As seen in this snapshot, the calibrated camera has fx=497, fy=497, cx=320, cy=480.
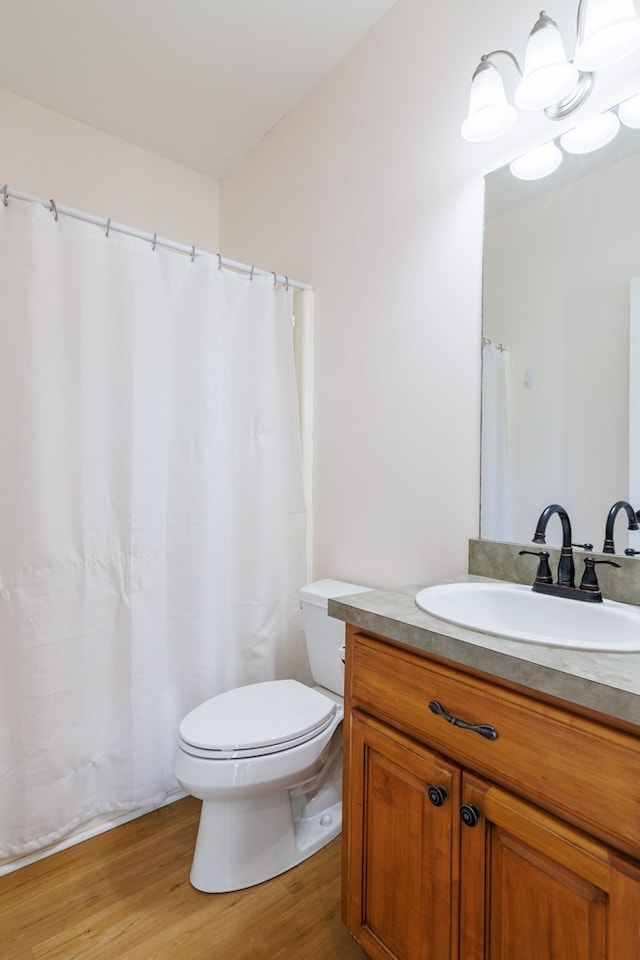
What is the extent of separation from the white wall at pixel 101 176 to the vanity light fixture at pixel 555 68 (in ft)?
5.41

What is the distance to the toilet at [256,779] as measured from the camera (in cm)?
129

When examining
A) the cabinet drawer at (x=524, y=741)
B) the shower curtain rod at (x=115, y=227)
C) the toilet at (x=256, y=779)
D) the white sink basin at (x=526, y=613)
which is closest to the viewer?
the cabinet drawer at (x=524, y=741)

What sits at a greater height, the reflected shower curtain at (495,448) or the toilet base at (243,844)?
the reflected shower curtain at (495,448)

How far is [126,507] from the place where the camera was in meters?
1.62

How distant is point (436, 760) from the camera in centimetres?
91

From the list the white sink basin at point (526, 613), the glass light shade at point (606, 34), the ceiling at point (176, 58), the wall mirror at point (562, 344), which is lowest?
the white sink basin at point (526, 613)

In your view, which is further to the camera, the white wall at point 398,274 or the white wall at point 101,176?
the white wall at point 101,176

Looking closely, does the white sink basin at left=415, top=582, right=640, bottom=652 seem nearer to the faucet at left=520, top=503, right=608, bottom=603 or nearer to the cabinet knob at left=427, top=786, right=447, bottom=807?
the faucet at left=520, top=503, right=608, bottom=603

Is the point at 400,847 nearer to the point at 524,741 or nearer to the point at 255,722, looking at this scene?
the point at 524,741

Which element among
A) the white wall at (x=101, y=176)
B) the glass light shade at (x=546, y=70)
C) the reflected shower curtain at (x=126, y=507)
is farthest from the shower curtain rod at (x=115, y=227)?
the glass light shade at (x=546, y=70)

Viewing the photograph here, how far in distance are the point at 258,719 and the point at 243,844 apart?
1.09ft

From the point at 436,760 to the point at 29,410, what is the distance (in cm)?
140

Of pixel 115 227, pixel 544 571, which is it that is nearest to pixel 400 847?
pixel 544 571

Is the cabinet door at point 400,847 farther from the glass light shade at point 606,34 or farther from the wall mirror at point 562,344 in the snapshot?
the glass light shade at point 606,34
